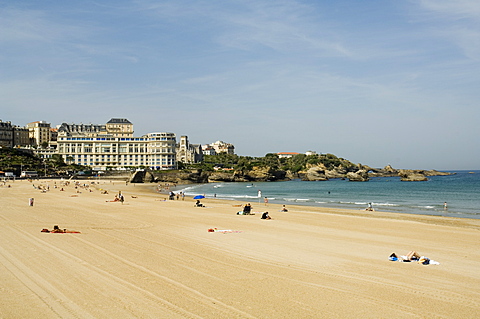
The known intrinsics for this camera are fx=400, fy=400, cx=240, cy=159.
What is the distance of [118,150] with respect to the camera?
133000 millimetres

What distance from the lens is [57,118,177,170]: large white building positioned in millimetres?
129875

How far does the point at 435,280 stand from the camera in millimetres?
10102

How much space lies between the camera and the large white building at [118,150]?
426 ft

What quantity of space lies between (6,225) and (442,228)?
70.8 ft

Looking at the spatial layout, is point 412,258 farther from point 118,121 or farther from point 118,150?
point 118,121

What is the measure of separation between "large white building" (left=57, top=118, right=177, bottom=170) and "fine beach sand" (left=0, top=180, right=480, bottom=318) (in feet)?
373

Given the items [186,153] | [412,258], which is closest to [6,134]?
[186,153]

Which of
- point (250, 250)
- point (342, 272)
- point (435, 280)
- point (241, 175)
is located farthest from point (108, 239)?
point (241, 175)

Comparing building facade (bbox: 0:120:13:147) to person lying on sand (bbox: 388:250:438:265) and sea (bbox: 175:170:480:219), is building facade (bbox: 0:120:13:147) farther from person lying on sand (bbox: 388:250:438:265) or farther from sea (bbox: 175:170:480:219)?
person lying on sand (bbox: 388:250:438:265)

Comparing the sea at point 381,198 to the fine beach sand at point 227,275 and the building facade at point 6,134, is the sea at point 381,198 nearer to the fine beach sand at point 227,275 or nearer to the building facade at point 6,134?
the fine beach sand at point 227,275

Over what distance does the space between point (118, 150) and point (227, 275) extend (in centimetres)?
12943

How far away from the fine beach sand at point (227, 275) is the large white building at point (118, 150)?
373 feet

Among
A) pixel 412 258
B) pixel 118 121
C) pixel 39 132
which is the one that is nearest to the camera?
pixel 412 258

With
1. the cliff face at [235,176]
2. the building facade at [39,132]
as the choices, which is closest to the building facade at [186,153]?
the cliff face at [235,176]
